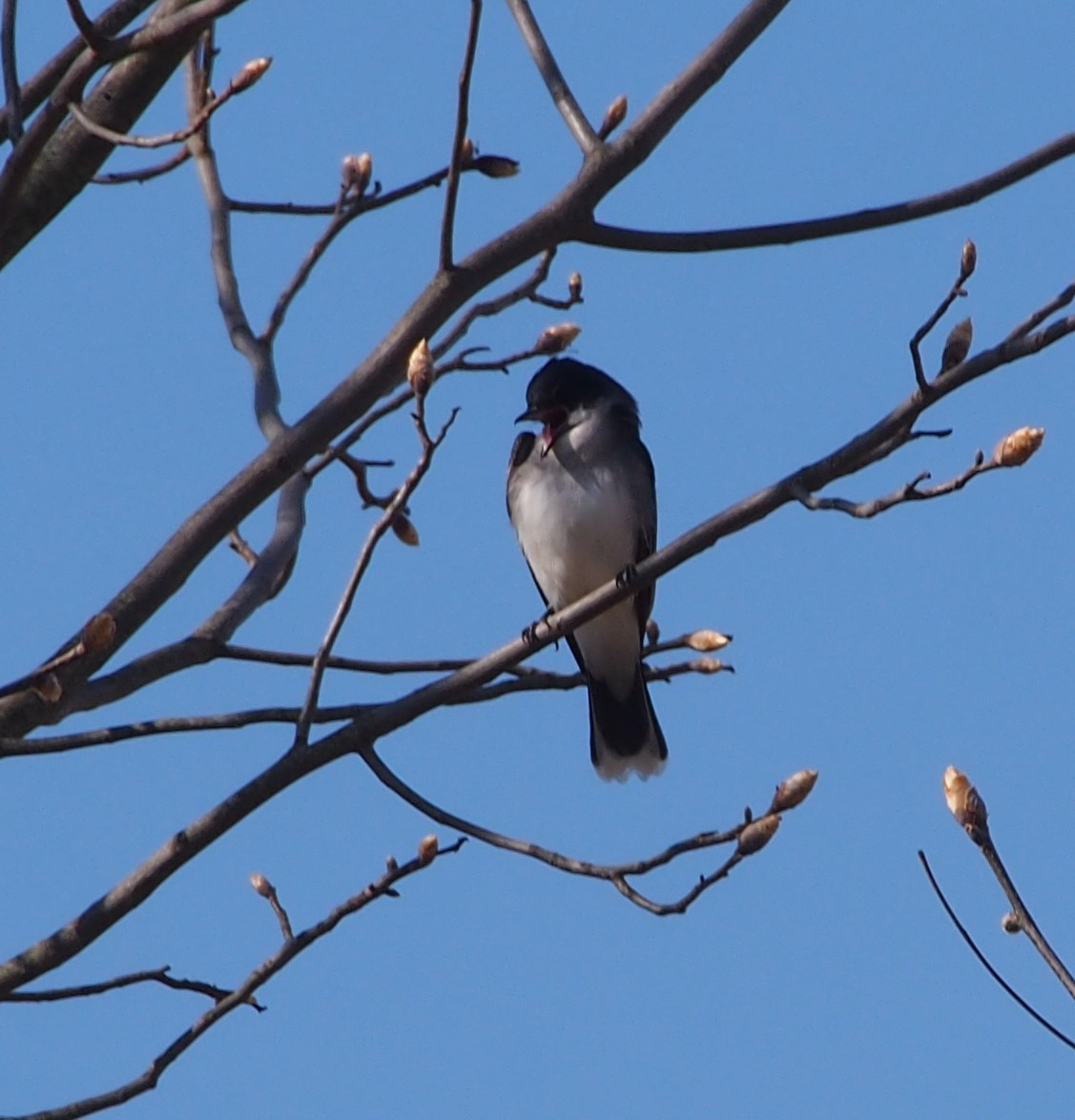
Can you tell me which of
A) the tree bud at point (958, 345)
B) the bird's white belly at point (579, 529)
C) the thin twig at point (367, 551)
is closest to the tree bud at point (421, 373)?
the thin twig at point (367, 551)

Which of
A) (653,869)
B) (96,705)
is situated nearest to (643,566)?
(653,869)

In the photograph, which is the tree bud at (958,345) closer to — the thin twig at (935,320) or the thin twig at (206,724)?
the thin twig at (935,320)

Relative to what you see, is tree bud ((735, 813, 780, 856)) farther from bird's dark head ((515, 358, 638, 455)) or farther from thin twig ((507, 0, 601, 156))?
bird's dark head ((515, 358, 638, 455))

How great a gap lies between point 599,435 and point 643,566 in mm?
3021

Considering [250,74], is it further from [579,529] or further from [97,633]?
[579,529]

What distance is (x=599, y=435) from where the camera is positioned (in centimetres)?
766

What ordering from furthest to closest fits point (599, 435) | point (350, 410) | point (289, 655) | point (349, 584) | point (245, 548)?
point (599, 435)
point (245, 548)
point (289, 655)
point (350, 410)
point (349, 584)

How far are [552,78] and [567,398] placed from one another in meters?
2.72

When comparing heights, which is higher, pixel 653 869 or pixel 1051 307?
pixel 1051 307

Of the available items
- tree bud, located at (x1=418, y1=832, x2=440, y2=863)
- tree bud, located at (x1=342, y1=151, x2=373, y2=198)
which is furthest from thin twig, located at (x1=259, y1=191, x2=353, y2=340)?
tree bud, located at (x1=418, y1=832, x2=440, y2=863)

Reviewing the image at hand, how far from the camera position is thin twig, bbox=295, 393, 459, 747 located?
4.27 meters

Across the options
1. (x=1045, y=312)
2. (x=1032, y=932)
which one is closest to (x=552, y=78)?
(x=1045, y=312)

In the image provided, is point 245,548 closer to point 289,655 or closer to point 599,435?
point 289,655

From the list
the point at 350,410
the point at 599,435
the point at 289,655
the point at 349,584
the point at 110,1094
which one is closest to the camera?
the point at 110,1094
